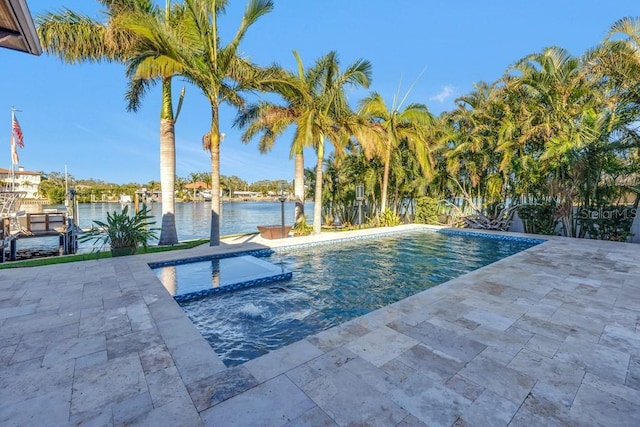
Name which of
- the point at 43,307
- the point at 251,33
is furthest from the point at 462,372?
the point at 251,33

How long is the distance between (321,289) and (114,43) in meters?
8.64

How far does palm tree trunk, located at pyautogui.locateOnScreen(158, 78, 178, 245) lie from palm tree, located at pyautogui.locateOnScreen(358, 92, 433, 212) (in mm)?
7247

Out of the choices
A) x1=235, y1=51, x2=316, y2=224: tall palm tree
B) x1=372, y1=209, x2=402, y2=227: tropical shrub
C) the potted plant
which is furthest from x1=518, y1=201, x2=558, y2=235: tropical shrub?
the potted plant

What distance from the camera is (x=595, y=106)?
9109 millimetres

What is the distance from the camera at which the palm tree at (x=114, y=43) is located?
24.1 ft

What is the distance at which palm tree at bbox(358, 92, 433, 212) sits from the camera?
1228 cm

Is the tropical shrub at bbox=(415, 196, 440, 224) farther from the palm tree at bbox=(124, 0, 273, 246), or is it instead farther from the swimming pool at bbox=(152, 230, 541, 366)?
the palm tree at bbox=(124, 0, 273, 246)

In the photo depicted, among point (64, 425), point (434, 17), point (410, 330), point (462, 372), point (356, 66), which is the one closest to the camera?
point (64, 425)

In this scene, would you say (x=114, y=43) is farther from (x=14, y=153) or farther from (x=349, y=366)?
(x=349, y=366)

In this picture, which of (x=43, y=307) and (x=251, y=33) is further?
(x=251, y=33)

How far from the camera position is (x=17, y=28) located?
258 cm

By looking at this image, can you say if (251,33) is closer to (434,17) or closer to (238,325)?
(238,325)

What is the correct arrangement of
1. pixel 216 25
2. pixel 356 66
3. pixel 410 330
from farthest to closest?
pixel 356 66
pixel 216 25
pixel 410 330

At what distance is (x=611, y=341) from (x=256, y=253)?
7.12 metres
